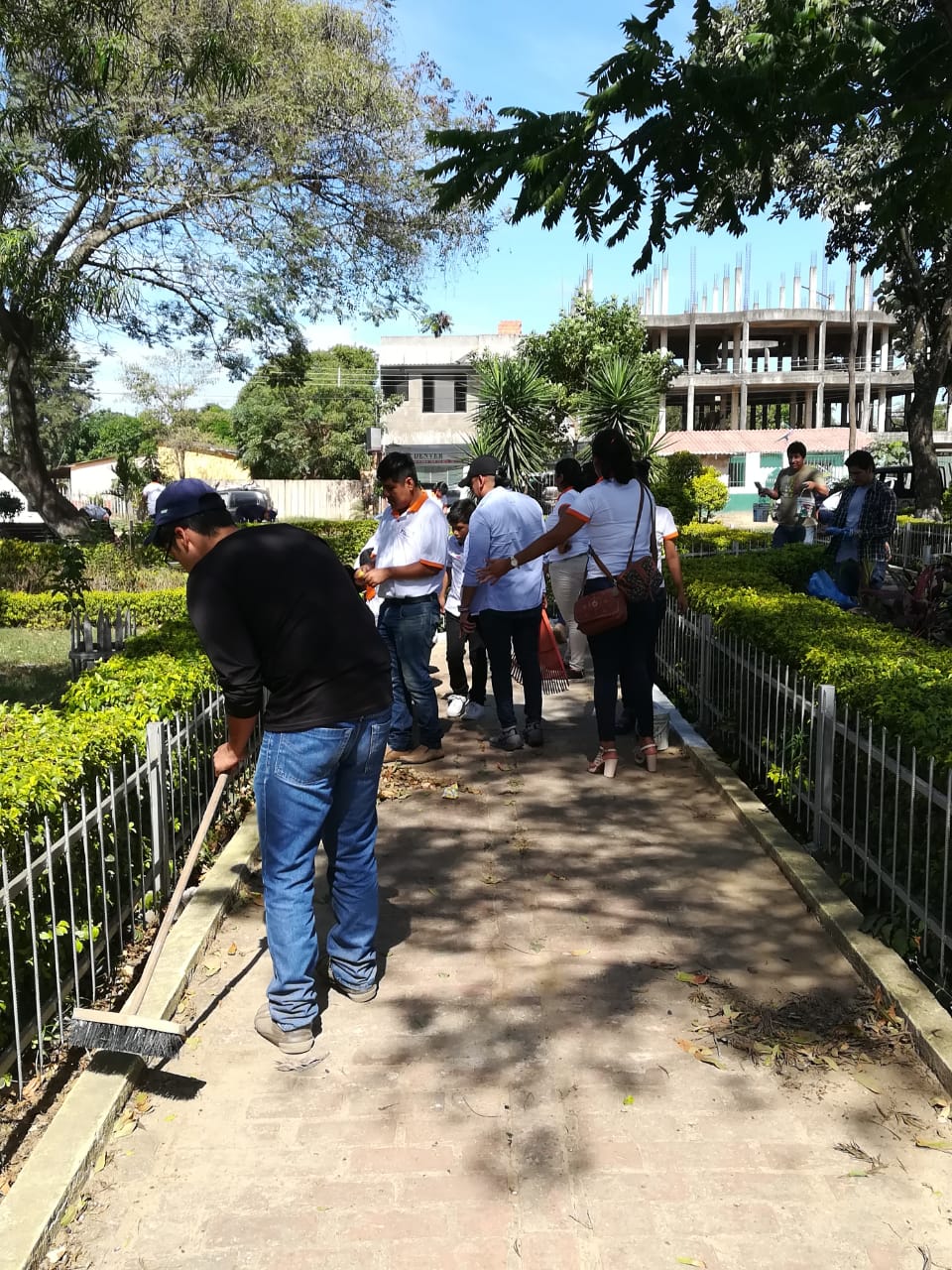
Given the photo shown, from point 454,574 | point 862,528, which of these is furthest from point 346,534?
point 862,528

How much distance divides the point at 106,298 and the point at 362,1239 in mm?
15164

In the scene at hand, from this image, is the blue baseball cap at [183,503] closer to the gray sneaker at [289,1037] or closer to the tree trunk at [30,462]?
the gray sneaker at [289,1037]

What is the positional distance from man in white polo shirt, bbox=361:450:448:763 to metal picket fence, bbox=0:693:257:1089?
5.28 ft

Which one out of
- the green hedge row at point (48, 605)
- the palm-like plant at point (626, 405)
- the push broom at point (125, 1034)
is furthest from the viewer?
the palm-like plant at point (626, 405)

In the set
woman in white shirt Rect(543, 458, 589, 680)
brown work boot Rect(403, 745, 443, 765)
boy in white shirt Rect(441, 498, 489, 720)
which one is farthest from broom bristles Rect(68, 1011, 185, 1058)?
woman in white shirt Rect(543, 458, 589, 680)

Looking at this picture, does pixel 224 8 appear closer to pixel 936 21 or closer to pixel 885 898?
pixel 936 21

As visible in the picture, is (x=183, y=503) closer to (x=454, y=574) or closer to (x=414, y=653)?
(x=414, y=653)

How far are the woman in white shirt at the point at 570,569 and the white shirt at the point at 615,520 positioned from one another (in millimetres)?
1810

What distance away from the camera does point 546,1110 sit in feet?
10.5

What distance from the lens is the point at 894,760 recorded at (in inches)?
164

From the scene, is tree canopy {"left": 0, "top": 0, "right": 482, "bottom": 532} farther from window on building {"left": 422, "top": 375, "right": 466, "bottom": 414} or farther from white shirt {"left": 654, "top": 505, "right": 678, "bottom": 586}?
window on building {"left": 422, "top": 375, "right": 466, "bottom": 414}

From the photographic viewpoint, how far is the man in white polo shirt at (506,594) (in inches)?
273

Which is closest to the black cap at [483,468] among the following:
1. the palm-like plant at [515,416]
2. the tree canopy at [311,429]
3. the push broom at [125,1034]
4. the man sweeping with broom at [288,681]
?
the man sweeping with broom at [288,681]

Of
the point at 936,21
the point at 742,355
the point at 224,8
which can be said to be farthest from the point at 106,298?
the point at 742,355
